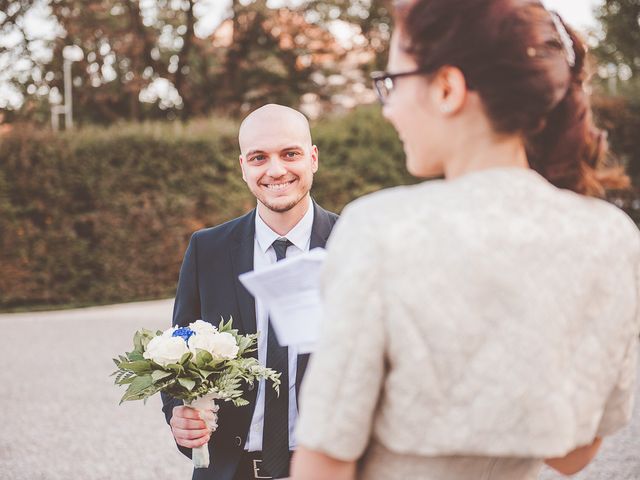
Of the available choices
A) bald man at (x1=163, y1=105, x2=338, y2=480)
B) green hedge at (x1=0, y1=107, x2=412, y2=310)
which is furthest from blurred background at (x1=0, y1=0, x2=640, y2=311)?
bald man at (x1=163, y1=105, x2=338, y2=480)

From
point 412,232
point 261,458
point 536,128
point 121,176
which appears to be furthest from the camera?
point 121,176

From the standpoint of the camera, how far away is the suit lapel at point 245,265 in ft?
9.07

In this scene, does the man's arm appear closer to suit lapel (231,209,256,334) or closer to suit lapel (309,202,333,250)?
suit lapel (231,209,256,334)

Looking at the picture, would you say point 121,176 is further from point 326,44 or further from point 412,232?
point 412,232

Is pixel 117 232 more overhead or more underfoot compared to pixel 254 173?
more underfoot

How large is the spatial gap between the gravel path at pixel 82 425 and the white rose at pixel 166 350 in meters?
3.77

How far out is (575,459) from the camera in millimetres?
1579

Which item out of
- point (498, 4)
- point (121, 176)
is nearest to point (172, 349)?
point (498, 4)

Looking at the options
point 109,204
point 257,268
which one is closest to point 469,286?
point 257,268

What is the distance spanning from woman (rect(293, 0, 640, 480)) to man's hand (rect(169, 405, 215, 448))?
1.14 m

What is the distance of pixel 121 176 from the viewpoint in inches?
586

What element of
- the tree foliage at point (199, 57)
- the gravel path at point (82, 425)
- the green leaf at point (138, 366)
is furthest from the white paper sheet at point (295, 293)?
the tree foliage at point (199, 57)

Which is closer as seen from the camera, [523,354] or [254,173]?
[523,354]

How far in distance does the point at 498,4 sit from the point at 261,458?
1.81 meters
